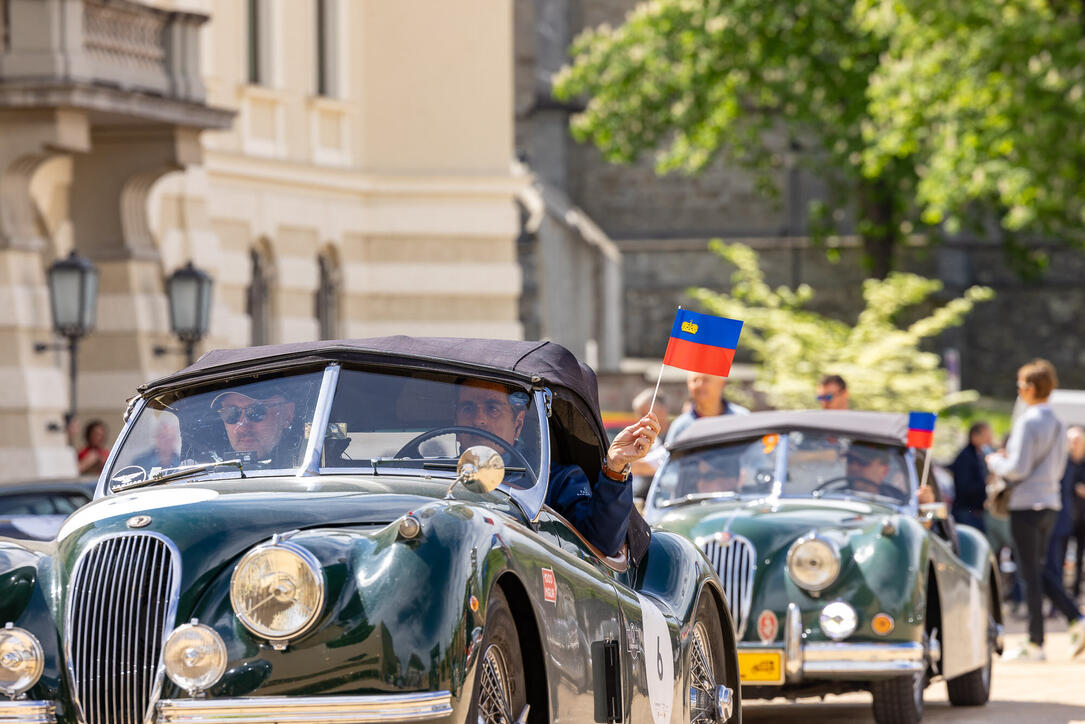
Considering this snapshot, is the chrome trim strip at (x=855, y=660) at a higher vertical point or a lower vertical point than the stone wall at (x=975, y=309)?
lower

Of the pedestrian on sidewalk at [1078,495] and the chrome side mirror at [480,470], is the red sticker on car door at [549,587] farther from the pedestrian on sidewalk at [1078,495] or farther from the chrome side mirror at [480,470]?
the pedestrian on sidewalk at [1078,495]

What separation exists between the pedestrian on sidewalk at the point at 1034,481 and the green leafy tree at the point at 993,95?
1360 cm

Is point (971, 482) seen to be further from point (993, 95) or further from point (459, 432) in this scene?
point (459, 432)

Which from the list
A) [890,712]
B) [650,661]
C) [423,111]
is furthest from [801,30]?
[650,661]

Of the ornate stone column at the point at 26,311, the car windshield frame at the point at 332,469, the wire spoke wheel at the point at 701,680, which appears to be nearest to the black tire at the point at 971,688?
the wire spoke wheel at the point at 701,680

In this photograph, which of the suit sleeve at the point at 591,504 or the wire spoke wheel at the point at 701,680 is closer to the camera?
the suit sleeve at the point at 591,504

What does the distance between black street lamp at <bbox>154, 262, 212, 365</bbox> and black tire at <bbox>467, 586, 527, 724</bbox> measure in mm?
15559

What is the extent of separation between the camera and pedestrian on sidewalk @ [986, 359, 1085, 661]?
616 inches

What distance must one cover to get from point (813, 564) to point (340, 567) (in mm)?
5494

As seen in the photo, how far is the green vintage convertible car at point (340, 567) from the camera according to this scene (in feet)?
20.3

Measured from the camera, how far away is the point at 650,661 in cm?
801

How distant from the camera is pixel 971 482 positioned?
21719mm

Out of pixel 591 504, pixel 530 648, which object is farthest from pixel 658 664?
pixel 530 648

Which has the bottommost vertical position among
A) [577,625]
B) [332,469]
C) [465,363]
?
[577,625]
